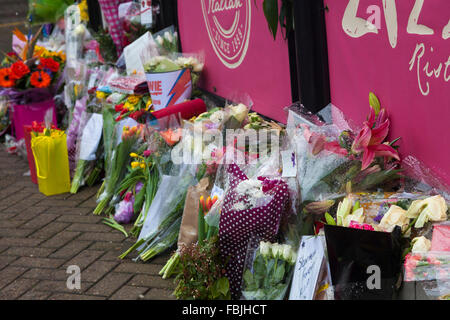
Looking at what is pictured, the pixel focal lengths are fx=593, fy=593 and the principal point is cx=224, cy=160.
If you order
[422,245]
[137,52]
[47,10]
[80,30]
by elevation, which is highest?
[47,10]

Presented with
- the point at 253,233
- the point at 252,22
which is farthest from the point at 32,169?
the point at 253,233

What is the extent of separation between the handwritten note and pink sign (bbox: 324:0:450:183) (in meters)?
0.67

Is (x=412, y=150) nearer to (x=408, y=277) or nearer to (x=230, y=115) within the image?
(x=408, y=277)

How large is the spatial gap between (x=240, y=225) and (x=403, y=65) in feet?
3.56

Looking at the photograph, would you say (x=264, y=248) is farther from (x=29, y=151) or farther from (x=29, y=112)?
(x=29, y=112)

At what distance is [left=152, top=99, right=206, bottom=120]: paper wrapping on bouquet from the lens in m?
4.64

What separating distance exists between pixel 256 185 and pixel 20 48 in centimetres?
536

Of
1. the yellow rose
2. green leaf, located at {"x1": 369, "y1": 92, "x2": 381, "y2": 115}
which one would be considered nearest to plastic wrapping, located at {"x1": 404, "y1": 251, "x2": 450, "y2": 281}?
green leaf, located at {"x1": 369, "y1": 92, "x2": 381, "y2": 115}

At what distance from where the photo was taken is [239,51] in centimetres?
473

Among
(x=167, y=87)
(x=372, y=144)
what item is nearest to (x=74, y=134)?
(x=167, y=87)

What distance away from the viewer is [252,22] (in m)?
4.34

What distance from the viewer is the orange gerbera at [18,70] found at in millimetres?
6438

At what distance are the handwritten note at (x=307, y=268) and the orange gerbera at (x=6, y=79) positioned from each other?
4.75 meters

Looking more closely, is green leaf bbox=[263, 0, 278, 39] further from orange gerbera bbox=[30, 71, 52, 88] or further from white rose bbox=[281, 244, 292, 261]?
orange gerbera bbox=[30, 71, 52, 88]
